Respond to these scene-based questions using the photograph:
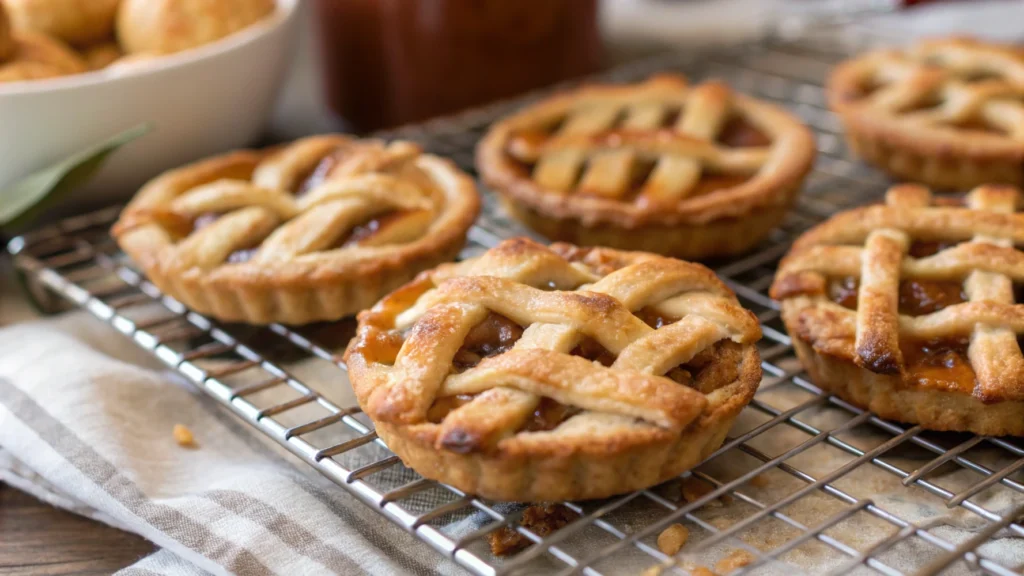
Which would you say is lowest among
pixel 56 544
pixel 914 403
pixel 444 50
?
pixel 56 544

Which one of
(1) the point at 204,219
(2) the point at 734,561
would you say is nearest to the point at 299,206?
(1) the point at 204,219

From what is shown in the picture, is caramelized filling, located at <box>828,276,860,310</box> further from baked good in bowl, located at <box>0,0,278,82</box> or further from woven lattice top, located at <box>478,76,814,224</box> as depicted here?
baked good in bowl, located at <box>0,0,278,82</box>

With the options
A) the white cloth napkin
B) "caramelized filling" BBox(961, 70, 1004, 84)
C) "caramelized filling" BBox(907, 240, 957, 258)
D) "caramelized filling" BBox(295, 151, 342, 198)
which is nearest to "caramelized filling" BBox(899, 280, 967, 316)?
"caramelized filling" BBox(907, 240, 957, 258)

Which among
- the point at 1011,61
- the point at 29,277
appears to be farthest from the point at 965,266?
the point at 29,277

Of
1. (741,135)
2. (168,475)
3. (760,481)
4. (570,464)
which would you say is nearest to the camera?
(570,464)

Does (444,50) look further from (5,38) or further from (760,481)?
(760,481)

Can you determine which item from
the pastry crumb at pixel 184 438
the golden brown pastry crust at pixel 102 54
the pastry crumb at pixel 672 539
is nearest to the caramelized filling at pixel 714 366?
the pastry crumb at pixel 672 539

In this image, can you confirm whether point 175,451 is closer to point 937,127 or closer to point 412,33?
point 412,33
